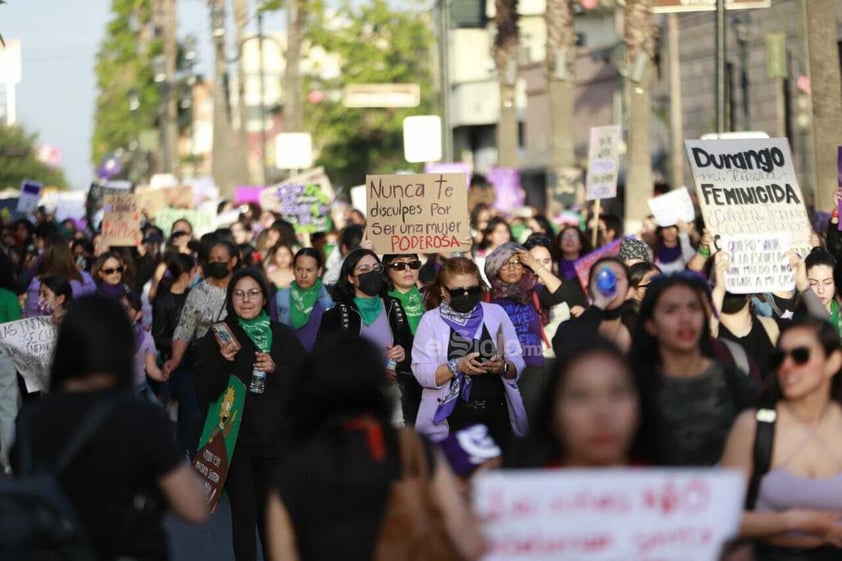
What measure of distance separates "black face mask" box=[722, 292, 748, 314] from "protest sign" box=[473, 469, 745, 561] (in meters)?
4.71

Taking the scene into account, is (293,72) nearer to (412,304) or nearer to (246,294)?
(412,304)

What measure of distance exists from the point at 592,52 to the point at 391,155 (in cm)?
2086

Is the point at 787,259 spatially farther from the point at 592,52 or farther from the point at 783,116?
the point at 592,52

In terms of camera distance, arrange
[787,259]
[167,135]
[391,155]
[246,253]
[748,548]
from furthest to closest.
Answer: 1. [391,155]
2. [167,135]
3. [246,253]
4. [787,259]
5. [748,548]

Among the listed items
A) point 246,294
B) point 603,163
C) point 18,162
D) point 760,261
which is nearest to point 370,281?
point 246,294

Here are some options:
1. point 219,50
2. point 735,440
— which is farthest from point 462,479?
point 219,50

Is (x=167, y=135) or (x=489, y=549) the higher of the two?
(x=167, y=135)

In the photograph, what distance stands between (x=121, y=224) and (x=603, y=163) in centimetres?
506

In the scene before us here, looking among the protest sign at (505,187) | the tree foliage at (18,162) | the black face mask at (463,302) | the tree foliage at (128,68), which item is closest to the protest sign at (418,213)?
the black face mask at (463,302)

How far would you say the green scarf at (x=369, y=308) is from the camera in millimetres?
10641

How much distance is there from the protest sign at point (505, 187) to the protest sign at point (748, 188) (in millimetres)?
19069

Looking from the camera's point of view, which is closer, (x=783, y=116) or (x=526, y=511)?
(x=526, y=511)

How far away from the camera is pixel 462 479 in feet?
18.9

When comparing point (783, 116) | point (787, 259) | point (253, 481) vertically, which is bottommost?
point (253, 481)
